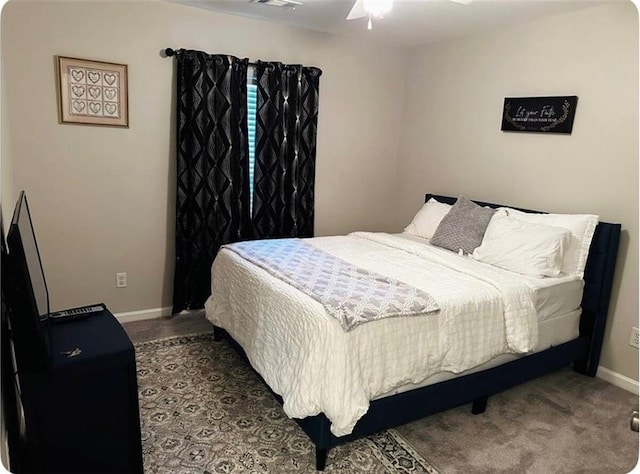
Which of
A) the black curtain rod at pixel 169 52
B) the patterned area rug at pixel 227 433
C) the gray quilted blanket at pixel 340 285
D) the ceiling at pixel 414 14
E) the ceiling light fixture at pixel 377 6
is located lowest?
the patterned area rug at pixel 227 433

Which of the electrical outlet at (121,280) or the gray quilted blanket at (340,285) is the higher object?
the gray quilted blanket at (340,285)

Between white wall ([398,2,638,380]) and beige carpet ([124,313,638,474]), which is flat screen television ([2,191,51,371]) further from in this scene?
white wall ([398,2,638,380])

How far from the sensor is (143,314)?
3566mm

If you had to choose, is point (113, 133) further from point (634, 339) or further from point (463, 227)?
point (634, 339)

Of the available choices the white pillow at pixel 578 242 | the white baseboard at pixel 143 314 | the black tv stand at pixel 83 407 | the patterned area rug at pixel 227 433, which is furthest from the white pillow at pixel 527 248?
the white baseboard at pixel 143 314

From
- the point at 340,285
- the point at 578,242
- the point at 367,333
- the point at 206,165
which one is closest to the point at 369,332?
the point at 367,333

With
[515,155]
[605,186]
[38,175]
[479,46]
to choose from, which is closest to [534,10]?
[479,46]

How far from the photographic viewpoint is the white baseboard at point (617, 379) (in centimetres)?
282

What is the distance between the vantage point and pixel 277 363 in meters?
2.17

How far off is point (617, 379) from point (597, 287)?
620 mm

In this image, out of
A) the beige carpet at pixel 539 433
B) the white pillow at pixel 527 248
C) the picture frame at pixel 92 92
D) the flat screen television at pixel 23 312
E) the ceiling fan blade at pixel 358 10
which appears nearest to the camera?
the flat screen television at pixel 23 312

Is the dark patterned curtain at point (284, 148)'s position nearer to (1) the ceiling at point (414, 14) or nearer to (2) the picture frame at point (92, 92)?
(1) the ceiling at point (414, 14)

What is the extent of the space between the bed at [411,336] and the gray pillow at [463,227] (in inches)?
4.0

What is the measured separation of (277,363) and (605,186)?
7.78 ft
